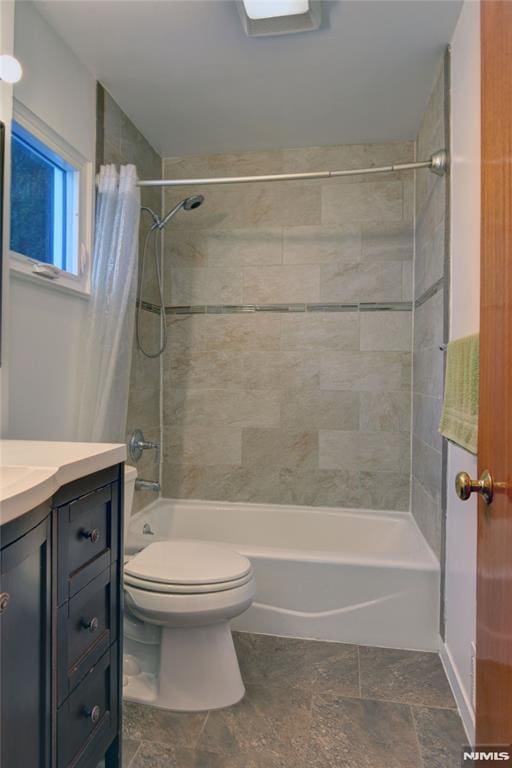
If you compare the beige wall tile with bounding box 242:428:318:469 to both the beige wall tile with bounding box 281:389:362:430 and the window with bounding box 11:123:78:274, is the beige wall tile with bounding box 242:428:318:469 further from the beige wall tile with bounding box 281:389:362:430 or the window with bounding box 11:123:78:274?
the window with bounding box 11:123:78:274

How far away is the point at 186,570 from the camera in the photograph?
1708mm

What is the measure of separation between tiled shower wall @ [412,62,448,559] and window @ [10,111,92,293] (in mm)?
1542

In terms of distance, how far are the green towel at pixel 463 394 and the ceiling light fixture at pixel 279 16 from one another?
49.3 inches

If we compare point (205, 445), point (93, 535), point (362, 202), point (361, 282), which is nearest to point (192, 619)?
point (93, 535)

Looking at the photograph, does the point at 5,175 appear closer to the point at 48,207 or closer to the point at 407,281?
the point at 48,207

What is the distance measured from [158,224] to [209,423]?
1.18 metres

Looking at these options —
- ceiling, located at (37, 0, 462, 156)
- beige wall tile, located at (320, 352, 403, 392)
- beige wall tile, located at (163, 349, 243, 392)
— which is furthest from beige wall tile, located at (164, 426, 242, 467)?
ceiling, located at (37, 0, 462, 156)

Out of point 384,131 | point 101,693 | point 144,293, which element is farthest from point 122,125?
point 101,693

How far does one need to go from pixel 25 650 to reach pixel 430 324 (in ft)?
6.65

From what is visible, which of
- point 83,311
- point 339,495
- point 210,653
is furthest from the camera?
point 339,495

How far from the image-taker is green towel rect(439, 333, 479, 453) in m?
1.40

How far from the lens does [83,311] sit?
6.77 feet

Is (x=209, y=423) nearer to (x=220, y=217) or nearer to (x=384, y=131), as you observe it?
(x=220, y=217)

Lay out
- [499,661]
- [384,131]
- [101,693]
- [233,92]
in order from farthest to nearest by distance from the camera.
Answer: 1. [384,131]
2. [233,92]
3. [101,693]
4. [499,661]
